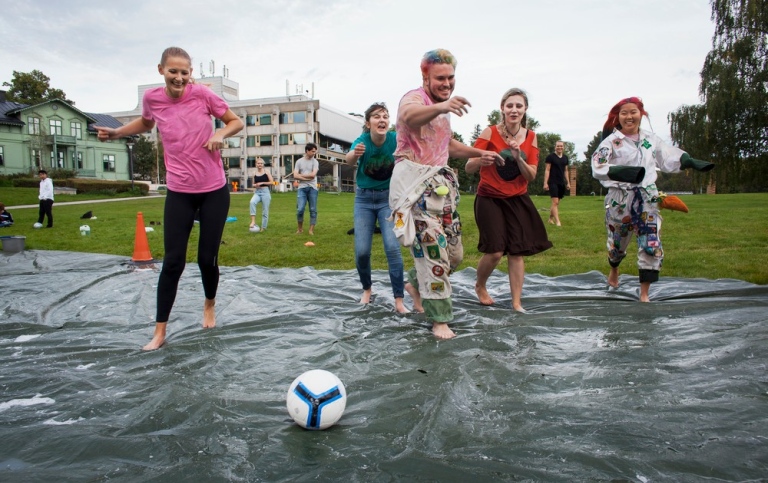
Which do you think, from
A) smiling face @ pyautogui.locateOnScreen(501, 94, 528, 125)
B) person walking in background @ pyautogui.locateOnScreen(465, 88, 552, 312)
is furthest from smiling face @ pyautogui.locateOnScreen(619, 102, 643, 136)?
smiling face @ pyautogui.locateOnScreen(501, 94, 528, 125)

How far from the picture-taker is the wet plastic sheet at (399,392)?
2010 mm

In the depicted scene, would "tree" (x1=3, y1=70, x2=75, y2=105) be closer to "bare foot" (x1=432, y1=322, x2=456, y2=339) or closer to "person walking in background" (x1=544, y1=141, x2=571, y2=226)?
"person walking in background" (x1=544, y1=141, x2=571, y2=226)

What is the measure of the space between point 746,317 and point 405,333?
2.77 metres

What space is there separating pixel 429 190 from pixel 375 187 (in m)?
1.09

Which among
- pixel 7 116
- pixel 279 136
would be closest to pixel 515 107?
pixel 7 116

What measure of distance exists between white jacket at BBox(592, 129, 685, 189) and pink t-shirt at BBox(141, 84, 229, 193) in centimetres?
374

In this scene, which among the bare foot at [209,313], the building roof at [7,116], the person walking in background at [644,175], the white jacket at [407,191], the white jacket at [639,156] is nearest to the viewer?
the white jacket at [407,191]

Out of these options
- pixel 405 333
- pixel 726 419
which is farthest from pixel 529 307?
pixel 726 419

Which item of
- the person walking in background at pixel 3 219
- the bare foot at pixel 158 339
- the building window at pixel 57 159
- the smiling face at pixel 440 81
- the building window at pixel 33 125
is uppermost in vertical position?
the building window at pixel 33 125

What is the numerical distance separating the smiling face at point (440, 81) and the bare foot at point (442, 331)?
1797mm

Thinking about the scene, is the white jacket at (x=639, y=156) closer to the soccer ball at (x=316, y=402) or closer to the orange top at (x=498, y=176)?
the orange top at (x=498, y=176)

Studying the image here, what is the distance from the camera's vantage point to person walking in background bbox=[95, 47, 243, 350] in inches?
153

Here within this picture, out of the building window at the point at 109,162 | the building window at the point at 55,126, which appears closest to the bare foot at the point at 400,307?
the building window at the point at 55,126

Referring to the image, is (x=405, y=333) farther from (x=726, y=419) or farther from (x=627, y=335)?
(x=726, y=419)
